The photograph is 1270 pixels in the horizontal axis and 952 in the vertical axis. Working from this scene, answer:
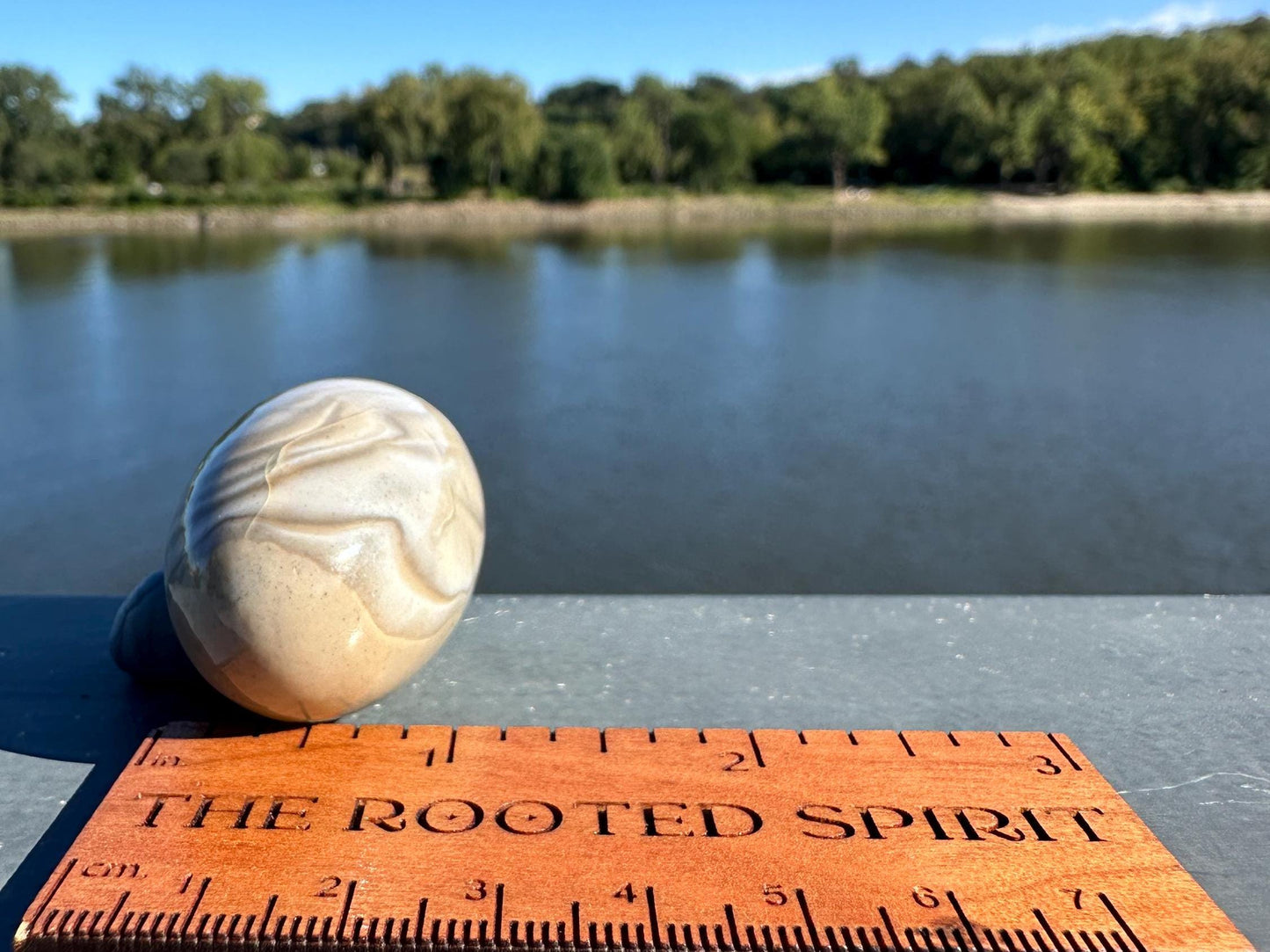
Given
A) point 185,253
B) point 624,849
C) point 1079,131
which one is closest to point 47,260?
point 185,253

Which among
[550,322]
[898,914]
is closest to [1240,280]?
[550,322]

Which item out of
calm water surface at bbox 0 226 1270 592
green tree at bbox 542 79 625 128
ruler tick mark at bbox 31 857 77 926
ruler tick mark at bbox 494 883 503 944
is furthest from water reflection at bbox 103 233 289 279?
green tree at bbox 542 79 625 128

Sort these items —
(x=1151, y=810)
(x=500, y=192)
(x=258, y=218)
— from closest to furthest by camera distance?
1. (x=1151, y=810)
2. (x=258, y=218)
3. (x=500, y=192)

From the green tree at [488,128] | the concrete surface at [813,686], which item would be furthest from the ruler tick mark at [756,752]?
the green tree at [488,128]

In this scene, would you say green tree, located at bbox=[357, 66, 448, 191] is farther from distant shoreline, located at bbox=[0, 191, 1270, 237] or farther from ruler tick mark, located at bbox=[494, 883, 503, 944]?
ruler tick mark, located at bbox=[494, 883, 503, 944]

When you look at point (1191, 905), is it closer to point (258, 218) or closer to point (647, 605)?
point (647, 605)
